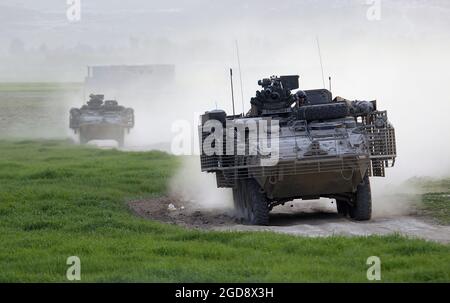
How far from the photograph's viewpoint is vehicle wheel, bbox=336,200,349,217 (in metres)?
19.7

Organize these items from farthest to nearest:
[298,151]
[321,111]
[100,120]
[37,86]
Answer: [37,86] < [100,120] < [321,111] < [298,151]

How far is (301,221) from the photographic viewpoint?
749 inches

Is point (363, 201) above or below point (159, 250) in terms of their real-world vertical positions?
above

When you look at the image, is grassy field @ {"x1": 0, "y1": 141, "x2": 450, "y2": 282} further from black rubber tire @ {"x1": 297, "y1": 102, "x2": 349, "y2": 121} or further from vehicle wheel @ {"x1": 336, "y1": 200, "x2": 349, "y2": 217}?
vehicle wheel @ {"x1": 336, "y1": 200, "x2": 349, "y2": 217}

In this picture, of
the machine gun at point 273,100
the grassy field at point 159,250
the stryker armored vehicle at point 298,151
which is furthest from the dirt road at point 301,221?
the machine gun at point 273,100

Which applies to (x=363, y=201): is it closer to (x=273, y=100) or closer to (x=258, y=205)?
(x=258, y=205)

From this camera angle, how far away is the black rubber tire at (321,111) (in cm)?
1939

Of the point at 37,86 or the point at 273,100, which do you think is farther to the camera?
the point at 37,86

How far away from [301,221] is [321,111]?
1.88m

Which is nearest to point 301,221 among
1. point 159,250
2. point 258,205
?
point 258,205

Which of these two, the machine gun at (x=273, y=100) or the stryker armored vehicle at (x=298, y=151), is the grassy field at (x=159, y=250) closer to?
the stryker armored vehicle at (x=298, y=151)

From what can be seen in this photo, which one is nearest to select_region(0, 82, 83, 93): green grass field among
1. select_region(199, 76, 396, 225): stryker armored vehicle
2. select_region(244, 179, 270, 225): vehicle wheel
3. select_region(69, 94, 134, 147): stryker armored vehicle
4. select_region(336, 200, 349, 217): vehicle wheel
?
select_region(69, 94, 134, 147): stryker armored vehicle
